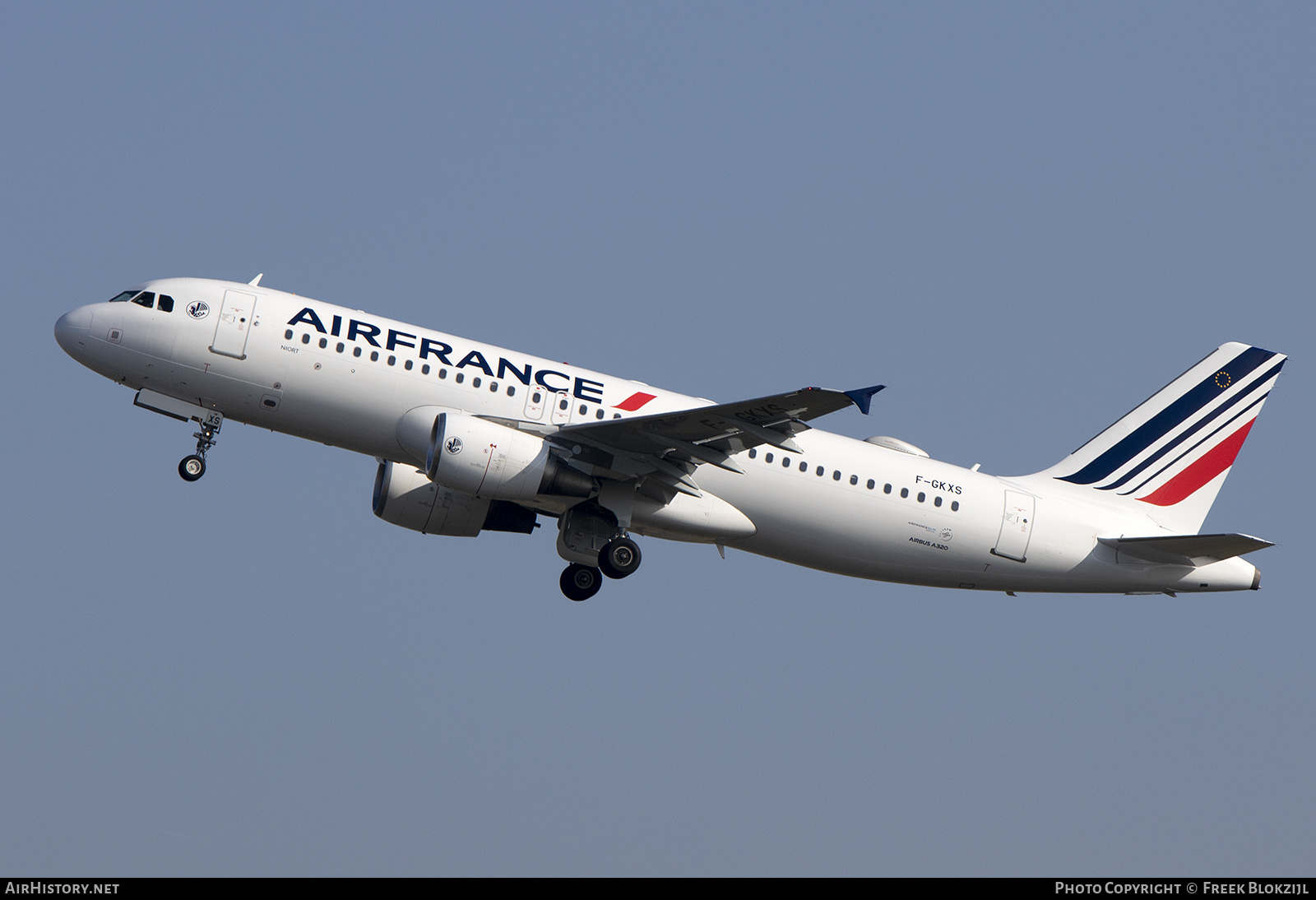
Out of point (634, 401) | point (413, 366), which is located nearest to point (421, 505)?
point (413, 366)

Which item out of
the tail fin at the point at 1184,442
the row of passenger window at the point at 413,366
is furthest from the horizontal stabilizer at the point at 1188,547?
the row of passenger window at the point at 413,366

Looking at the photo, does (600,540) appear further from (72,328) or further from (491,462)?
(72,328)

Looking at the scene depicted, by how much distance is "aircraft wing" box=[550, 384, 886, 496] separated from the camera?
3000 centimetres

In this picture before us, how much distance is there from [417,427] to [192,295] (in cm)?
629

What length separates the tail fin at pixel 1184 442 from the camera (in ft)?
127

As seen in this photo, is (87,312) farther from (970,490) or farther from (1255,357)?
(1255,357)

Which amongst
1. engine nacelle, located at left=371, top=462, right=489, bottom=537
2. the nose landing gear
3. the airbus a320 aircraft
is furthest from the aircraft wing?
engine nacelle, located at left=371, top=462, right=489, bottom=537

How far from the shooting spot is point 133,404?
33.0 m

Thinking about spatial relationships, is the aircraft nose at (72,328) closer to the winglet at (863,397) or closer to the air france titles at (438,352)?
the air france titles at (438,352)

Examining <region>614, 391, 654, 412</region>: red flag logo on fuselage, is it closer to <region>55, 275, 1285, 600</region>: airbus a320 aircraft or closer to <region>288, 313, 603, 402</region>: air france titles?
<region>55, 275, 1285, 600</region>: airbus a320 aircraft

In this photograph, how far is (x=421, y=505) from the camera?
3738 cm

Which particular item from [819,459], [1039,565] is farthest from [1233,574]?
[819,459]

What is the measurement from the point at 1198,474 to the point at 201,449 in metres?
26.1

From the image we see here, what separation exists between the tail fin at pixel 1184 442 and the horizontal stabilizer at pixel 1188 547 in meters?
2.13
